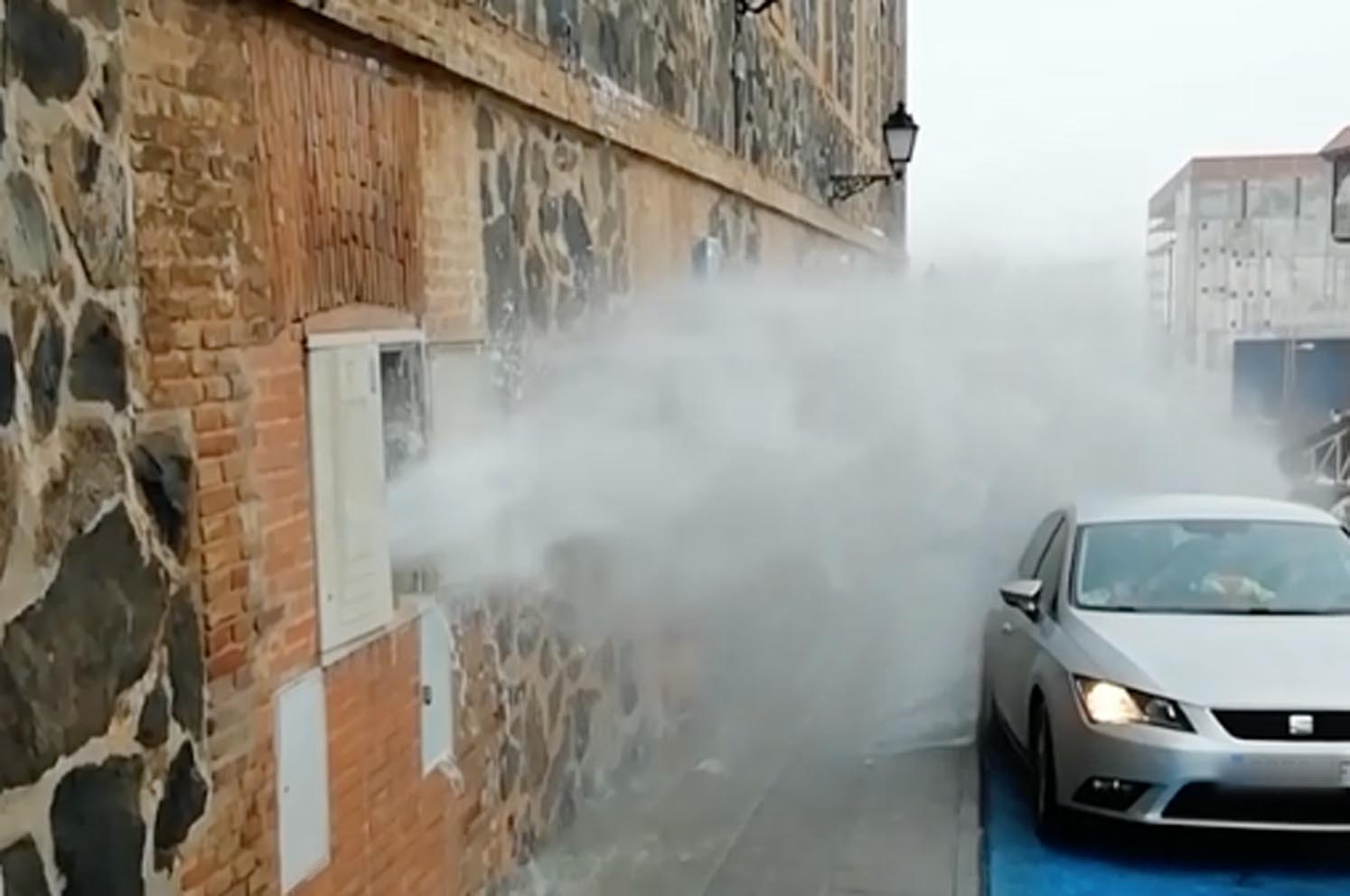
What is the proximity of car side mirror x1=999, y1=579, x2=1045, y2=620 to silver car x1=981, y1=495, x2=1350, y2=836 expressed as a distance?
1 centimetres

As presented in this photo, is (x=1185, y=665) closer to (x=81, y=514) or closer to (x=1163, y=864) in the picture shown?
(x=1163, y=864)

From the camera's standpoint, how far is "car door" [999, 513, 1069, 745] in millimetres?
7734

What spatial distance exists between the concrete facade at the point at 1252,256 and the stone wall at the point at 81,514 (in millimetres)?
43207

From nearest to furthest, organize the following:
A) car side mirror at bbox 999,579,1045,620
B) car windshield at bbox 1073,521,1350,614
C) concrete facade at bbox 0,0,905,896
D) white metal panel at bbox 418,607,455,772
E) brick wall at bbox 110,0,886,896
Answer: concrete facade at bbox 0,0,905,896, brick wall at bbox 110,0,886,896, white metal panel at bbox 418,607,455,772, car windshield at bbox 1073,521,1350,614, car side mirror at bbox 999,579,1045,620

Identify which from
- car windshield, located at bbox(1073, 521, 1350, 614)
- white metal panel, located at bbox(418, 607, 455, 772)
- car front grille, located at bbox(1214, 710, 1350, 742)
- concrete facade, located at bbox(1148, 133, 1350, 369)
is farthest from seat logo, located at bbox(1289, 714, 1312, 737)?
concrete facade, located at bbox(1148, 133, 1350, 369)

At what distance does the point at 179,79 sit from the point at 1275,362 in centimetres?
2977

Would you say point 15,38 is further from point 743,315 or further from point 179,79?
point 743,315

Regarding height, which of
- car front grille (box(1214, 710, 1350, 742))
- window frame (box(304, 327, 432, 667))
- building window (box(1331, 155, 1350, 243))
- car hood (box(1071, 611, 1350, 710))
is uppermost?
building window (box(1331, 155, 1350, 243))

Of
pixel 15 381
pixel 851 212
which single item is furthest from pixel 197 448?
pixel 851 212

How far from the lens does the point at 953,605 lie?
13.7 meters

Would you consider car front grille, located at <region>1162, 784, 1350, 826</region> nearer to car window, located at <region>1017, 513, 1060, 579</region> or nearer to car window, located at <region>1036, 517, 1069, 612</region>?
car window, located at <region>1036, 517, 1069, 612</region>

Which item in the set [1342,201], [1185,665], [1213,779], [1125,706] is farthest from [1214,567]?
[1342,201]

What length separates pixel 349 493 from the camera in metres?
4.59

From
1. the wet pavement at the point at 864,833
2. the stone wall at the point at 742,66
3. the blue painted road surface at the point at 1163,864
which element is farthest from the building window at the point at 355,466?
the blue painted road surface at the point at 1163,864
